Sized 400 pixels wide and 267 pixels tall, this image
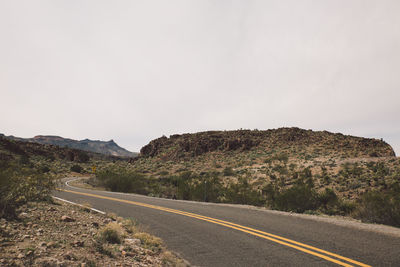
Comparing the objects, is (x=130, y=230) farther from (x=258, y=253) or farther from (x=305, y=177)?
(x=305, y=177)

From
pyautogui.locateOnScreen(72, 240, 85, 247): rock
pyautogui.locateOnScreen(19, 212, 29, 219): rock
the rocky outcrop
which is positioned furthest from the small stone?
the rocky outcrop

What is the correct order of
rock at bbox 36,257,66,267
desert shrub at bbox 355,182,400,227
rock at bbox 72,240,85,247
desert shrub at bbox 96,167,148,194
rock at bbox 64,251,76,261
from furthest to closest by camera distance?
desert shrub at bbox 96,167,148,194
desert shrub at bbox 355,182,400,227
rock at bbox 72,240,85,247
rock at bbox 64,251,76,261
rock at bbox 36,257,66,267

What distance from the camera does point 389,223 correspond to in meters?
8.28

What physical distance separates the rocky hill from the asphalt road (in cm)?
4120

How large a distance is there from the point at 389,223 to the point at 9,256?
11.2 metres

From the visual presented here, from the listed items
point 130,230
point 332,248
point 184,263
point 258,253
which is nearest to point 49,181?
point 130,230

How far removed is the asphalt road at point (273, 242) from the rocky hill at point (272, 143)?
1622 inches

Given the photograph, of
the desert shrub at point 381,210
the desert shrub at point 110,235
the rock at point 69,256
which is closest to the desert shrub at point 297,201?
the desert shrub at point 381,210

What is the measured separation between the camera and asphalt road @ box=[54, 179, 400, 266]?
15.1 feet

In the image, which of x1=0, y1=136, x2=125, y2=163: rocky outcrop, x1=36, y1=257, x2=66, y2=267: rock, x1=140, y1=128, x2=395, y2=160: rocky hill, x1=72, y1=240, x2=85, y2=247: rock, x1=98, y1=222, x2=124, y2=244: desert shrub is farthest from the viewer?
x1=0, y1=136, x2=125, y2=163: rocky outcrop

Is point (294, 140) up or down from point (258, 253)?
up

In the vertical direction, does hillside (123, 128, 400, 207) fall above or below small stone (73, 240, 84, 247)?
→ above

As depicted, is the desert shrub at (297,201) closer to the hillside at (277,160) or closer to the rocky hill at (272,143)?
the hillside at (277,160)

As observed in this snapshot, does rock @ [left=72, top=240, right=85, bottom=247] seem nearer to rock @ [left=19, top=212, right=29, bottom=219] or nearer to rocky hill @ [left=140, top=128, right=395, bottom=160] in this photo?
rock @ [left=19, top=212, right=29, bottom=219]
